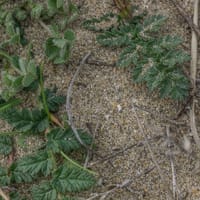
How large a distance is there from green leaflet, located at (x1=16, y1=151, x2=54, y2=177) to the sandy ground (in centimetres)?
17

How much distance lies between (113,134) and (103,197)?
0.83 ft

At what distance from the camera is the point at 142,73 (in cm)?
237

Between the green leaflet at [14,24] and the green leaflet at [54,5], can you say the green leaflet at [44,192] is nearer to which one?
the green leaflet at [14,24]

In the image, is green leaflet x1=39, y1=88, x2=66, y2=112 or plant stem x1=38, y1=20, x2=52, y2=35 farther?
plant stem x1=38, y1=20, x2=52, y2=35

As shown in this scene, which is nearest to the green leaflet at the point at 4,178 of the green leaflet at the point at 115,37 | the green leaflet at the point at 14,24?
the green leaflet at the point at 14,24

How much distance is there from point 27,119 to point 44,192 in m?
0.29

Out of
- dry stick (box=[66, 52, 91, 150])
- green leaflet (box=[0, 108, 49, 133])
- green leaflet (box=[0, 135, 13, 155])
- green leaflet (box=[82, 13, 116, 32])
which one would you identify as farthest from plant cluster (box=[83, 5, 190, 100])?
green leaflet (box=[0, 135, 13, 155])

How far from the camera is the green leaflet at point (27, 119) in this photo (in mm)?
2309

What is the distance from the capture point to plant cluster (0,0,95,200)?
2.25m

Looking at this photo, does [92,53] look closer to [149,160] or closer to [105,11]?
[105,11]

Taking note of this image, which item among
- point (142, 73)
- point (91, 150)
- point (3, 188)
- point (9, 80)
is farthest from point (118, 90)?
point (3, 188)

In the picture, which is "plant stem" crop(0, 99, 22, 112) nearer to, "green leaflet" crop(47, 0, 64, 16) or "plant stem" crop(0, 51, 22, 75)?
"plant stem" crop(0, 51, 22, 75)

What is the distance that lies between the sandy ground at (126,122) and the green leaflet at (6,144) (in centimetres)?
5

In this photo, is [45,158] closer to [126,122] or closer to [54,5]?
[126,122]
